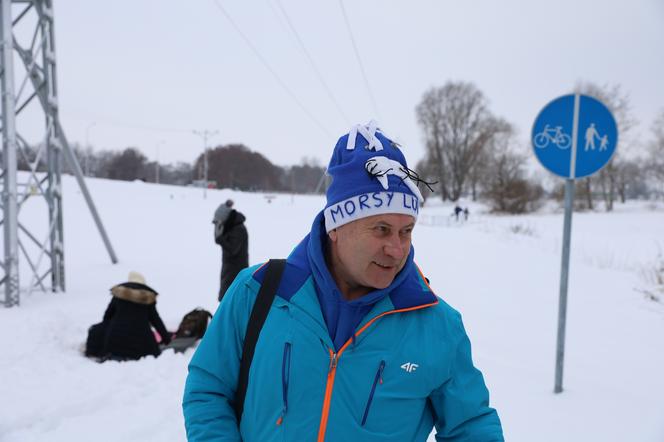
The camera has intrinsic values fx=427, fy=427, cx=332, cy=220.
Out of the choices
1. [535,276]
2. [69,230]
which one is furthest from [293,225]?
[535,276]

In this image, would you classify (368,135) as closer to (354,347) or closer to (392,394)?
(354,347)

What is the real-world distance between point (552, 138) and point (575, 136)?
18cm

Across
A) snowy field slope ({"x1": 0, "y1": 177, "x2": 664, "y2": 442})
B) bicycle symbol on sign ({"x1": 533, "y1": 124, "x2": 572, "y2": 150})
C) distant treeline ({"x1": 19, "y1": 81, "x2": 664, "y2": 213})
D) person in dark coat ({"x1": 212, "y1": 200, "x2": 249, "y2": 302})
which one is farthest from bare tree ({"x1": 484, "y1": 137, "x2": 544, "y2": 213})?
bicycle symbol on sign ({"x1": 533, "y1": 124, "x2": 572, "y2": 150})

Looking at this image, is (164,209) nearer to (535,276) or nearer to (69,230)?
(69,230)

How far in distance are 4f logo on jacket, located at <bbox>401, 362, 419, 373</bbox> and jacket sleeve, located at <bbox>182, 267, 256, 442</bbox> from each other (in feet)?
1.97

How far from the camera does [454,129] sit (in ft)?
177

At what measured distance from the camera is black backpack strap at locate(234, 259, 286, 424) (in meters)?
1.56

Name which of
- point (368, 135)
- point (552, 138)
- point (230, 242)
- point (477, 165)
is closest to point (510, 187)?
point (477, 165)

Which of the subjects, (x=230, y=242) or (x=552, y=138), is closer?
(x=552, y=138)

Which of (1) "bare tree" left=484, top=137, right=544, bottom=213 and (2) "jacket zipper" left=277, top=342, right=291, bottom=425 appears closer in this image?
(2) "jacket zipper" left=277, top=342, right=291, bottom=425

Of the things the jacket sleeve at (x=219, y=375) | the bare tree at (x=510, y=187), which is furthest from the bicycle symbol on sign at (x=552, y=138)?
the bare tree at (x=510, y=187)

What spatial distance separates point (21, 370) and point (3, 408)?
860mm

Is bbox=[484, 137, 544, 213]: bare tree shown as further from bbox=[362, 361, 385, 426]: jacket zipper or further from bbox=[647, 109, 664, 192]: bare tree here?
bbox=[362, 361, 385, 426]: jacket zipper

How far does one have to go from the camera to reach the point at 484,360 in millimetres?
4617
